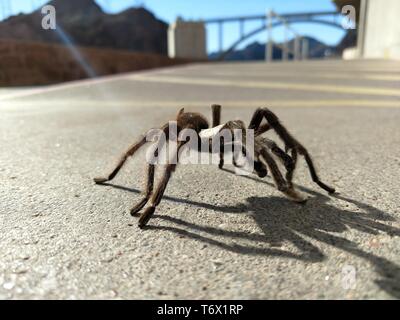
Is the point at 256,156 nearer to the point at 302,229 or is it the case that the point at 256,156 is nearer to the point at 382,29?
the point at 302,229

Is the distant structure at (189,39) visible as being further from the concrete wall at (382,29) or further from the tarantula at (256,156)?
the tarantula at (256,156)

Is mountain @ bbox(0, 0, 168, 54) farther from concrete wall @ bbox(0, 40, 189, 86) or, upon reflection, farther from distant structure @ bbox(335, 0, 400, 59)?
distant structure @ bbox(335, 0, 400, 59)

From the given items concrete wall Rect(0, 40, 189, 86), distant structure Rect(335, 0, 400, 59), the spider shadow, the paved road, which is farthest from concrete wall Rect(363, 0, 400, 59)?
the spider shadow

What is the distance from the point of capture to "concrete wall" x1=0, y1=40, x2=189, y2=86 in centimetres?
1741

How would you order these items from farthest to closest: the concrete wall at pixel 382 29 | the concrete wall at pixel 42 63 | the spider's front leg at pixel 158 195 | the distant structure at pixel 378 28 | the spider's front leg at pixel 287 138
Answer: the concrete wall at pixel 42 63 < the distant structure at pixel 378 28 < the concrete wall at pixel 382 29 < the spider's front leg at pixel 287 138 < the spider's front leg at pixel 158 195

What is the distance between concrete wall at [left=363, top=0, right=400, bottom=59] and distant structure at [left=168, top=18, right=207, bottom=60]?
117 ft

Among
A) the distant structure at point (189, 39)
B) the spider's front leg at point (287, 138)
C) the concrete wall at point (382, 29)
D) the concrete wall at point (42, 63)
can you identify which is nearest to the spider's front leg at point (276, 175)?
the spider's front leg at point (287, 138)

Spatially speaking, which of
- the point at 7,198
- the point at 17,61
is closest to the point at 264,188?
the point at 7,198

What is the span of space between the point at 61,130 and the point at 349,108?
369 centimetres

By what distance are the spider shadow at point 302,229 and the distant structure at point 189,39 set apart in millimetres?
55948

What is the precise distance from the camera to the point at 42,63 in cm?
1875

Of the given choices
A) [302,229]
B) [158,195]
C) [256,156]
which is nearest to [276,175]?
[256,156]

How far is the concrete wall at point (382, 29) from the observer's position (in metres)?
17.0

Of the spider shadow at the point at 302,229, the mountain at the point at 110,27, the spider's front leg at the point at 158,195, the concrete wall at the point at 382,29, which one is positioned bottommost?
the spider shadow at the point at 302,229
